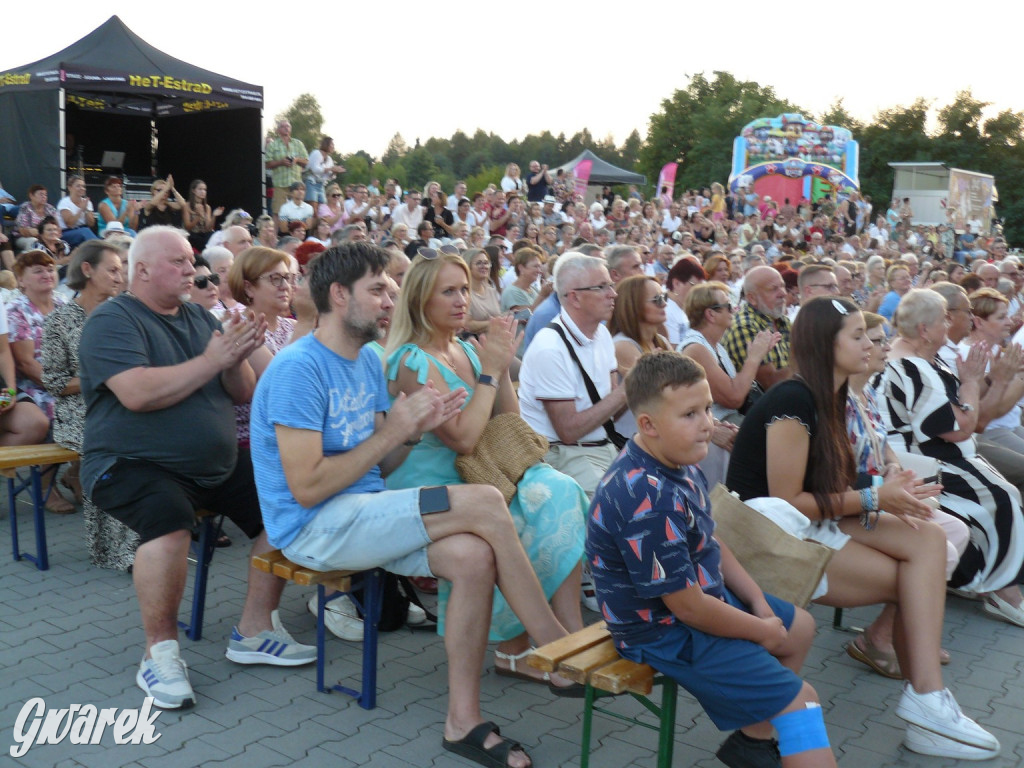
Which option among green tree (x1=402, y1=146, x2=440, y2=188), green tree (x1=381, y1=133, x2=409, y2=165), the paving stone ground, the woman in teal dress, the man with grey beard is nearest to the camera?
the paving stone ground

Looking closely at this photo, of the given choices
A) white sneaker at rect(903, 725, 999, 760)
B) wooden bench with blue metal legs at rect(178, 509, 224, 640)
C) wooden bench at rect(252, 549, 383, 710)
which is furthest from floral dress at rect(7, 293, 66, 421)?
white sneaker at rect(903, 725, 999, 760)

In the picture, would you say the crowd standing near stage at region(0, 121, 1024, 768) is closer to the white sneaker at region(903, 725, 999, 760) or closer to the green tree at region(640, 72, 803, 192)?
the white sneaker at region(903, 725, 999, 760)

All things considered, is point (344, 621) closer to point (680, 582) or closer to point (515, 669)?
point (515, 669)

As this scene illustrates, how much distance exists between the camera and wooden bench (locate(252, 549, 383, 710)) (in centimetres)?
328

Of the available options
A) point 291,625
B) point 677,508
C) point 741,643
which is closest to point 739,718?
point 741,643

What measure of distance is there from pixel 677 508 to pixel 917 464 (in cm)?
231

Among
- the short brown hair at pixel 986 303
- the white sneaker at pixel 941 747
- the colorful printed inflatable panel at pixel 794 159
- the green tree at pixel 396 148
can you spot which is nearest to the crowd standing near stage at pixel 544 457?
the white sneaker at pixel 941 747

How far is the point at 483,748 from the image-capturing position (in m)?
2.97

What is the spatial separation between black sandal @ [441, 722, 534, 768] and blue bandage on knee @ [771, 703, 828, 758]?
854mm

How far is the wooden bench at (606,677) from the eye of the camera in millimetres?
2654

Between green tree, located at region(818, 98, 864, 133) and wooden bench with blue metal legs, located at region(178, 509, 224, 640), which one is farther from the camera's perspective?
green tree, located at region(818, 98, 864, 133)

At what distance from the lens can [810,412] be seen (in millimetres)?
3389

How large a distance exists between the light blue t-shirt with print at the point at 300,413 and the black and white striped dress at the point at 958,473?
2885 mm

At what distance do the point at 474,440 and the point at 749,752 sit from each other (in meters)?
1.51
